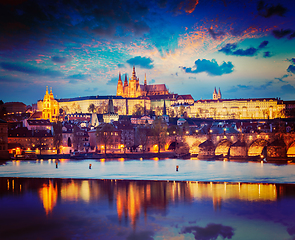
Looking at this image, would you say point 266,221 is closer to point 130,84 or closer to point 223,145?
point 223,145

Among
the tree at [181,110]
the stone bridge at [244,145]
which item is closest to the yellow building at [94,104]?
the tree at [181,110]

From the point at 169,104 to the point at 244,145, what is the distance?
93.2 metres

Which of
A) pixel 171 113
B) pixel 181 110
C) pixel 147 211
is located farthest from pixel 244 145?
pixel 171 113

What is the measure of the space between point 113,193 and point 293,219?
8638mm

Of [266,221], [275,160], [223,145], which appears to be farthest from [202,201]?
[223,145]

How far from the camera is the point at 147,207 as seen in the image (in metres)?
15.3

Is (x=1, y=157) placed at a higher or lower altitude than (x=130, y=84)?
lower

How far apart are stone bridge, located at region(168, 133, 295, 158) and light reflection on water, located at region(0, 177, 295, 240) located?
57.0 ft

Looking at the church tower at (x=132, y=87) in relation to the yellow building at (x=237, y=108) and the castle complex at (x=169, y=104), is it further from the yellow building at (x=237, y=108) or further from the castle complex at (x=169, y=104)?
the yellow building at (x=237, y=108)

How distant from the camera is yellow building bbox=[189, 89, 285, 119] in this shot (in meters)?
116

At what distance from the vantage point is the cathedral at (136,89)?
470ft

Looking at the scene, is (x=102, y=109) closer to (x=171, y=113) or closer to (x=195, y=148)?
(x=171, y=113)

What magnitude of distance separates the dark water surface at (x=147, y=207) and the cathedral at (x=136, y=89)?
120m

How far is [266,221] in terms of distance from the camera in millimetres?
13500
